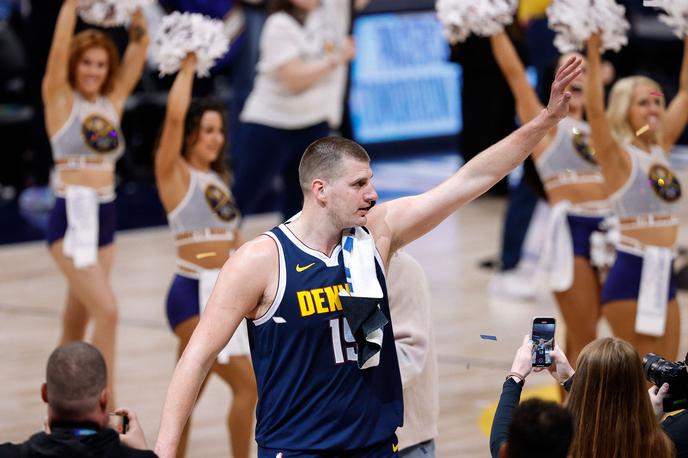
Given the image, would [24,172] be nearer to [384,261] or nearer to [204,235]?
[204,235]

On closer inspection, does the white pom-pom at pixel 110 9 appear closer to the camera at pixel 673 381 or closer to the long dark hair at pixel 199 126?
the long dark hair at pixel 199 126

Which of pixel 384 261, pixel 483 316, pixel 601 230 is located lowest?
pixel 483 316

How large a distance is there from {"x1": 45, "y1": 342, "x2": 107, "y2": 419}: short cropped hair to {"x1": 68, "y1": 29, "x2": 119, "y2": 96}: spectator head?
3.46 meters

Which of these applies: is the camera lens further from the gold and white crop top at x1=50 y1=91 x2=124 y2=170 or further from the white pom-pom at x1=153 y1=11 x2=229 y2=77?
the gold and white crop top at x1=50 y1=91 x2=124 y2=170

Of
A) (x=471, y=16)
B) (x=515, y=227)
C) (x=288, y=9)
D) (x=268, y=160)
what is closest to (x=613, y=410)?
(x=471, y=16)

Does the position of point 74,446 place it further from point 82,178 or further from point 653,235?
point 82,178

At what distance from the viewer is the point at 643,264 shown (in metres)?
6.07

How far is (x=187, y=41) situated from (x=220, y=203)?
75 cm

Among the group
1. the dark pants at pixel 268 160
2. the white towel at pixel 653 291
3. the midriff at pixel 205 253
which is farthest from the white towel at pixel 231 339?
the dark pants at pixel 268 160

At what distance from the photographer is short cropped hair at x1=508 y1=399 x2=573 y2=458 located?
3062mm

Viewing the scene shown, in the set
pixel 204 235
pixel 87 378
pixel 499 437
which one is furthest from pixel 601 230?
pixel 87 378

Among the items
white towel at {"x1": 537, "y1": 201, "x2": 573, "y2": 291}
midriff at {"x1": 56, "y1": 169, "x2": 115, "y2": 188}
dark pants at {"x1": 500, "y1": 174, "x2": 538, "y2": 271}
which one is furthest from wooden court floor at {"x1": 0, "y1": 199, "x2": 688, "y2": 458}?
midriff at {"x1": 56, "y1": 169, "x2": 115, "y2": 188}

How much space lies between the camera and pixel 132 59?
22.7ft

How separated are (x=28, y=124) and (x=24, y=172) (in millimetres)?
484
